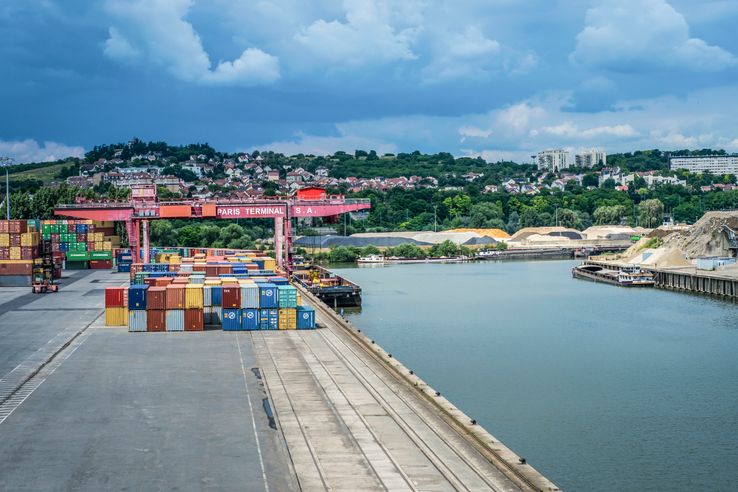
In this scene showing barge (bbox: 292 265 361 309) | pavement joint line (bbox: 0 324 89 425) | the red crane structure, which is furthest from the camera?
the red crane structure

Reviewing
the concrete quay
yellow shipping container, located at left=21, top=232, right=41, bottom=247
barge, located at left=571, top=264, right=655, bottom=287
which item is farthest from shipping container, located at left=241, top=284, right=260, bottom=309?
barge, located at left=571, top=264, right=655, bottom=287

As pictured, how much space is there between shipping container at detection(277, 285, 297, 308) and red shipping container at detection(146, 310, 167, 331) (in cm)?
595

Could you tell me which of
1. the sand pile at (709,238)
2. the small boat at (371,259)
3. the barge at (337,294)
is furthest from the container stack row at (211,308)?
the small boat at (371,259)

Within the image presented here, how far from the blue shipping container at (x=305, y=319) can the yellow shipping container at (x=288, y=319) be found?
291 millimetres

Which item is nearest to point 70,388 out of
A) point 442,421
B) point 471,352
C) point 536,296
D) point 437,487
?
point 442,421

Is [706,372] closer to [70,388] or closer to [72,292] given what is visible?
[70,388]

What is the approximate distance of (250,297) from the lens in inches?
1948

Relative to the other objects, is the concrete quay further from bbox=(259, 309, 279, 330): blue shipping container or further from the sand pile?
the sand pile

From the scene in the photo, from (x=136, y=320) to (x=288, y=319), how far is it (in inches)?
300

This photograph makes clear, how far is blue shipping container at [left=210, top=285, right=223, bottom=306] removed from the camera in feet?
162

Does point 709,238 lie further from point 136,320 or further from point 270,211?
point 136,320

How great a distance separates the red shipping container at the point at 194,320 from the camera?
48.4 meters

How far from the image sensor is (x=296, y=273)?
94.1 metres

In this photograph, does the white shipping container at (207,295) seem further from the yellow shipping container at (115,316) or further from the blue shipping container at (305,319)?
the yellow shipping container at (115,316)
